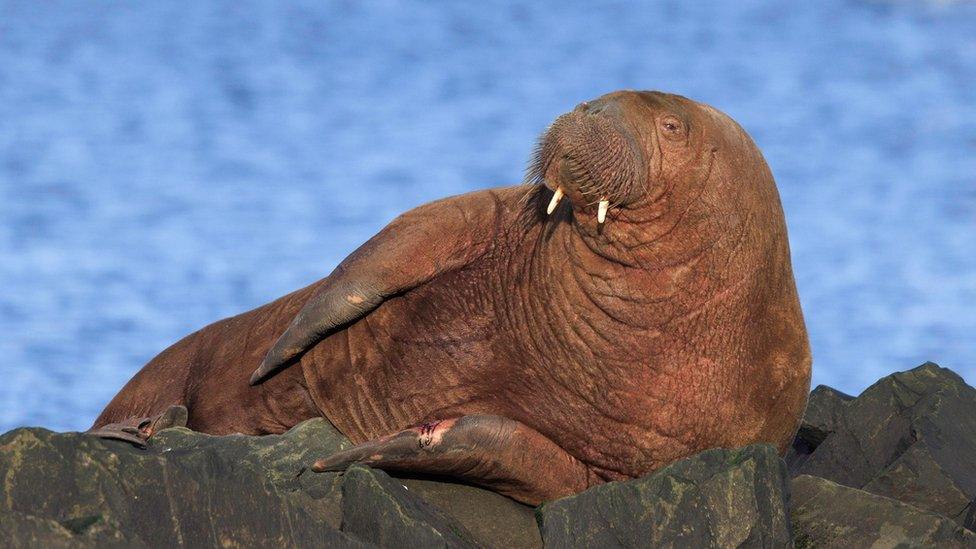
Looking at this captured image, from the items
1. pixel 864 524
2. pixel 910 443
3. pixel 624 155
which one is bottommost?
pixel 864 524

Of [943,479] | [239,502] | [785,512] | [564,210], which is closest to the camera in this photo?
[239,502]

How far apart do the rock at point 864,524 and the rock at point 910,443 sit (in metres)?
1.54

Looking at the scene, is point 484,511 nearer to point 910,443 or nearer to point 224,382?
point 224,382

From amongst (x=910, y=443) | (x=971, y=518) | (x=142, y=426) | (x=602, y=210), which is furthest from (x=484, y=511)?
(x=910, y=443)

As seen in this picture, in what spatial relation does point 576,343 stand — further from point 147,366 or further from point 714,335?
point 147,366

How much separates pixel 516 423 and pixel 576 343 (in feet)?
1.81

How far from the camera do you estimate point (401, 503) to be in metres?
7.96

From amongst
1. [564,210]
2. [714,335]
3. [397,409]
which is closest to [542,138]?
[564,210]

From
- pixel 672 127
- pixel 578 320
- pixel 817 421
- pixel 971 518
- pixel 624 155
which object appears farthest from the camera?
pixel 817 421

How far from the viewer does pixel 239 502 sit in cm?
722

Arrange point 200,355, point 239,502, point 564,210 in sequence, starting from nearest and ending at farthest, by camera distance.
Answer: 1. point 239,502
2. point 564,210
3. point 200,355

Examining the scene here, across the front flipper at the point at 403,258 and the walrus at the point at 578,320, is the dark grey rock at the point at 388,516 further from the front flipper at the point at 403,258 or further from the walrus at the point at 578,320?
the front flipper at the point at 403,258

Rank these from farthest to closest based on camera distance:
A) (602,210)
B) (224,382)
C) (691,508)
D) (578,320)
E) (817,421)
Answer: (817,421) < (224,382) < (578,320) < (602,210) < (691,508)

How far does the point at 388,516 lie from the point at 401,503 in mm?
101
